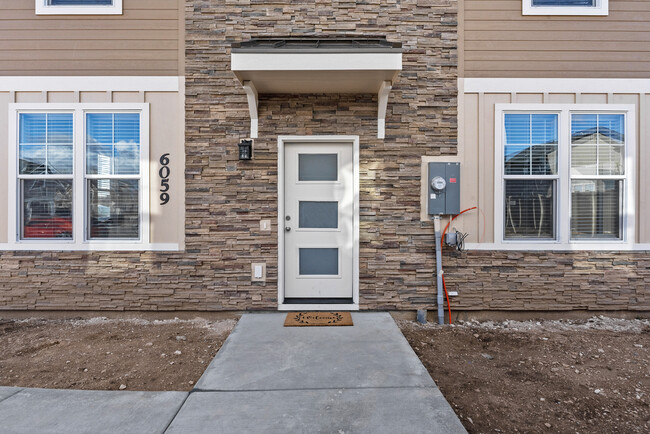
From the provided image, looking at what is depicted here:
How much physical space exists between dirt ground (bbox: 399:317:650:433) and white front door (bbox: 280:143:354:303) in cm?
106

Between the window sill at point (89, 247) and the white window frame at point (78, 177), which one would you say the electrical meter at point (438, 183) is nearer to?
the window sill at point (89, 247)

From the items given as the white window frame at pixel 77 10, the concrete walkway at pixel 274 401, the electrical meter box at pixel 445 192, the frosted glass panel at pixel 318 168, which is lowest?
the concrete walkway at pixel 274 401

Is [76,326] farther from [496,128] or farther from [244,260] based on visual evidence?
[496,128]

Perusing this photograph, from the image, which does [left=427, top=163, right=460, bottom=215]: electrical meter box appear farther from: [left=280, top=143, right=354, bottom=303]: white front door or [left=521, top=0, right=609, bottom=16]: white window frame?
[left=521, top=0, right=609, bottom=16]: white window frame

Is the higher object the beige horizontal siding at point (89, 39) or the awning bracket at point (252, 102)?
the beige horizontal siding at point (89, 39)

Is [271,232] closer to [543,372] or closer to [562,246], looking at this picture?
[543,372]

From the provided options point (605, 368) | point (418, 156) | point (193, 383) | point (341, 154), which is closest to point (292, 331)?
point (193, 383)

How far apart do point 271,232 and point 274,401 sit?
2071 millimetres

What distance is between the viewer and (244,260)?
403 centimetres

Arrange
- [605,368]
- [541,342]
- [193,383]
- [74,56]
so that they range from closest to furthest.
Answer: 1. [193,383]
2. [605,368]
3. [541,342]
4. [74,56]

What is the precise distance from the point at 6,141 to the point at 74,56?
1.32 m

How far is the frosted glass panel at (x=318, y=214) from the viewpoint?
4199 mm

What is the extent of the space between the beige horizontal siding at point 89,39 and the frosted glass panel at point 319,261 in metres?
2.81

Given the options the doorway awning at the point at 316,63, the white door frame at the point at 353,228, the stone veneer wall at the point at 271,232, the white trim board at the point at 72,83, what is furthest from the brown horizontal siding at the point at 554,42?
the white trim board at the point at 72,83
